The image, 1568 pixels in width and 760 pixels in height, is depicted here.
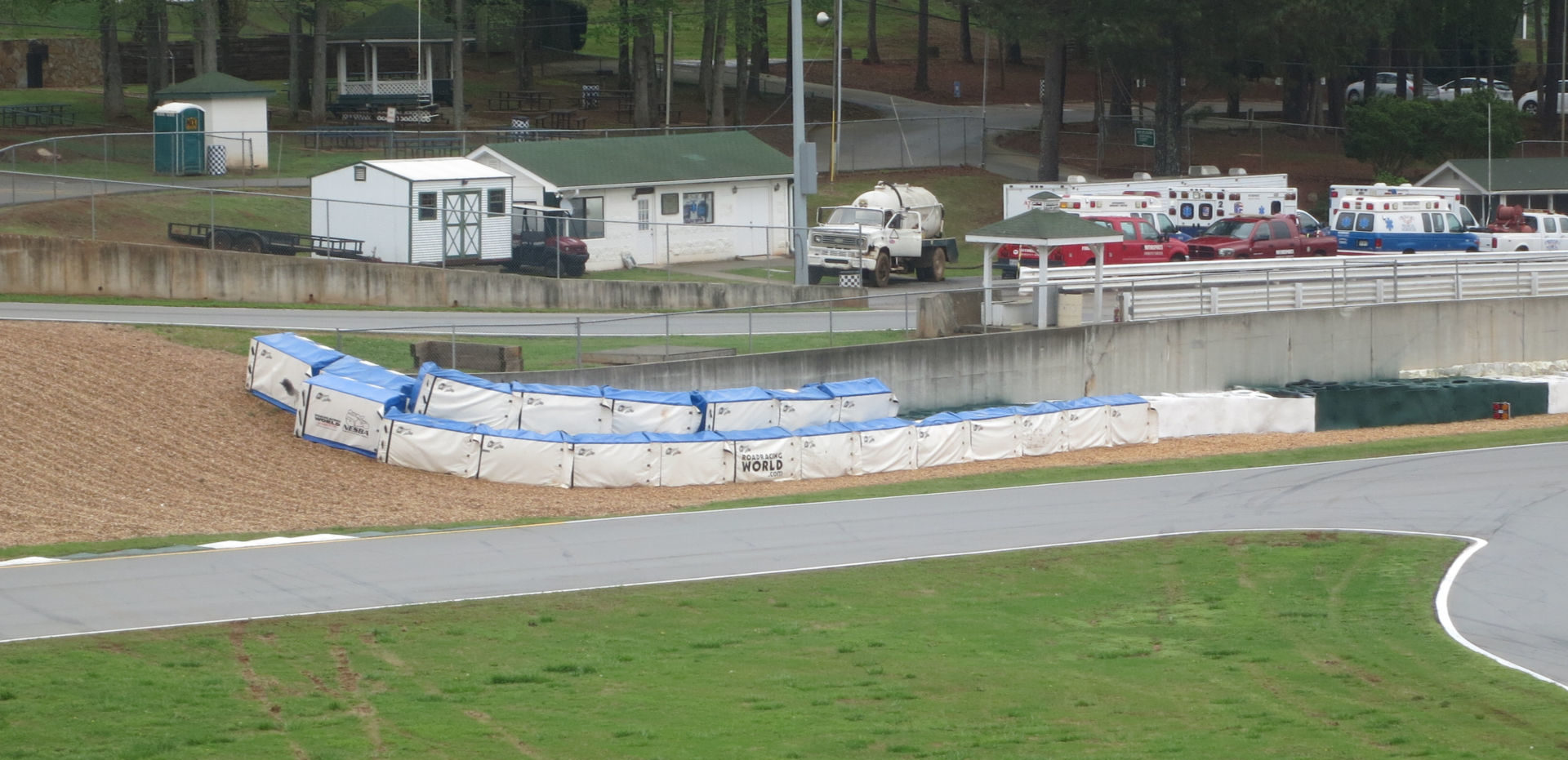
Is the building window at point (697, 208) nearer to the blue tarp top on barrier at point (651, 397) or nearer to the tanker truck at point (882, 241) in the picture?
the tanker truck at point (882, 241)

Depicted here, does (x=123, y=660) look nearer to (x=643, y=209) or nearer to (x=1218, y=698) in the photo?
(x=1218, y=698)

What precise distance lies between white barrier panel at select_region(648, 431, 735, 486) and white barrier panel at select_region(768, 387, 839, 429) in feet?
7.85

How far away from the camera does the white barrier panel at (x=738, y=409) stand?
2867 centimetres

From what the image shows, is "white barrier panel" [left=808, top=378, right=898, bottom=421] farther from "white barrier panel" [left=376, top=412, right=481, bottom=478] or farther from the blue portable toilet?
the blue portable toilet

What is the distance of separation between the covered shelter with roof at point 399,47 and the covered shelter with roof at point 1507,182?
38.9 meters

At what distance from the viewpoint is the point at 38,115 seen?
6009cm

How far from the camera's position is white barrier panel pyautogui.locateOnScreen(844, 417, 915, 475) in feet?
93.8

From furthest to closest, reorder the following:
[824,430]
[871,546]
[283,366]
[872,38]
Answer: [872,38]
[824,430]
[283,366]
[871,546]

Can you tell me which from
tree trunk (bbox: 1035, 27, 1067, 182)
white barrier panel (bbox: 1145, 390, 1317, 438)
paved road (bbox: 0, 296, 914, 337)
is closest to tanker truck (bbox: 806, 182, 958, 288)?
paved road (bbox: 0, 296, 914, 337)

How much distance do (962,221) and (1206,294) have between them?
22847mm

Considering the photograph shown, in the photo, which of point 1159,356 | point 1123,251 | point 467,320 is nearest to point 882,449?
point 1159,356

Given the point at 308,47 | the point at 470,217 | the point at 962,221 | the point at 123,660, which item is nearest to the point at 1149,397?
the point at 470,217

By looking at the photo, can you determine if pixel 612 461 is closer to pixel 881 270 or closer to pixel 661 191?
pixel 881 270

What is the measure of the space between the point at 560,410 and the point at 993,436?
7.92 meters
